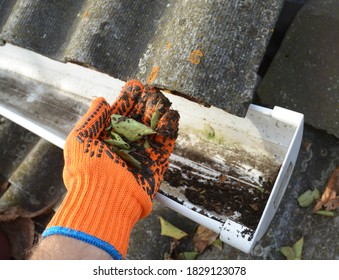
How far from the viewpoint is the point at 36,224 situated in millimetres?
2088

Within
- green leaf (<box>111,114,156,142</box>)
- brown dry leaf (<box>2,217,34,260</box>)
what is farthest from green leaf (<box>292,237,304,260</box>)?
brown dry leaf (<box>2,217,34,260</box>)

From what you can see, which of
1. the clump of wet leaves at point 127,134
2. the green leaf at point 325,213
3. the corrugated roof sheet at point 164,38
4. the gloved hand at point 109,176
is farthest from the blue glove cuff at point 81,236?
the green leaf at point 325,213

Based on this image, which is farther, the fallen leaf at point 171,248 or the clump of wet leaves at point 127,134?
the fallen leaf at point 171,248

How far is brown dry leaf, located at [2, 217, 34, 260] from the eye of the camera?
206 cm

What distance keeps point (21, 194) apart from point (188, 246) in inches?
39.6

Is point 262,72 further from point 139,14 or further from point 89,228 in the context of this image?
point 89,228

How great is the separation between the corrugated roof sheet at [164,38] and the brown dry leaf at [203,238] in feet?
2.25

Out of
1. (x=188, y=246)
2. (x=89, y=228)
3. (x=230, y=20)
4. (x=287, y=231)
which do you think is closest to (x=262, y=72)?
(x=230, y=20)

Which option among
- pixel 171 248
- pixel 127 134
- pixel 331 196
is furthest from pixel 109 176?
pixel 331 196

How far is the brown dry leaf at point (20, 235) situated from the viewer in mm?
2062

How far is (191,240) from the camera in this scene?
1.83m

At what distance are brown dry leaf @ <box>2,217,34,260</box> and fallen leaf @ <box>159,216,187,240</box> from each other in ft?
2.45

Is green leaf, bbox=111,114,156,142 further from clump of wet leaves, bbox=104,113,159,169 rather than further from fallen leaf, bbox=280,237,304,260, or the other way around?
fallen leaf, bbox=280,237,304,260

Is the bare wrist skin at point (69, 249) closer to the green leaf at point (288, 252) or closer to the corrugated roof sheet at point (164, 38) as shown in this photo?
the corrugated roof sheet at point (164, 38)
